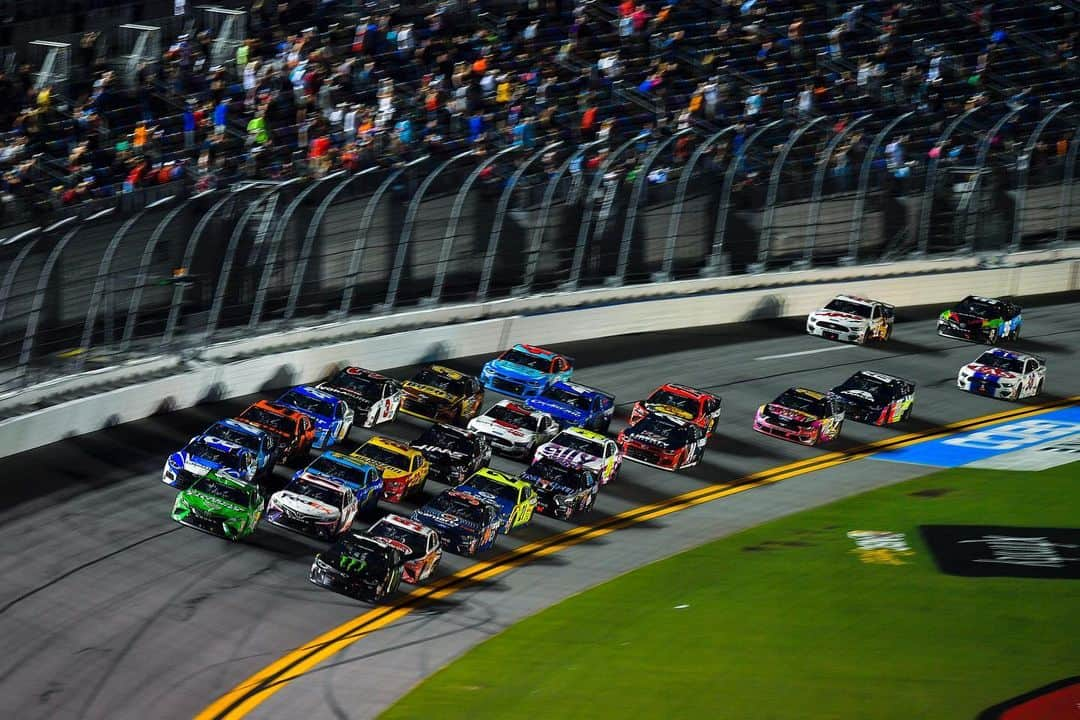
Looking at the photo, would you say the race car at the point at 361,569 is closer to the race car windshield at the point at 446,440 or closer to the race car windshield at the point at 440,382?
the race car windshield at the point at 446,440

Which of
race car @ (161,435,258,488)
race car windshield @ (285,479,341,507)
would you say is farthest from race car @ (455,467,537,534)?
race car @ (161,435,258,488)

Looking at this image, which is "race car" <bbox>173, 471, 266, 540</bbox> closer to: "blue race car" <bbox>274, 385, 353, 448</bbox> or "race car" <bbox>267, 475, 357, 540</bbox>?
"race car" <bbox>267, 475, 357, 540</bbox>

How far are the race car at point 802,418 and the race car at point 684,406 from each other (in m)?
1.07

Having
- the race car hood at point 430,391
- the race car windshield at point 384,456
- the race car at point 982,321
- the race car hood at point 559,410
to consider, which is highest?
the race car windshield at point 384,456

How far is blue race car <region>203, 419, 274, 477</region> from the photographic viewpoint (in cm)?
2795

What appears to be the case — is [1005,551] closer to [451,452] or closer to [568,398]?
[568,398]

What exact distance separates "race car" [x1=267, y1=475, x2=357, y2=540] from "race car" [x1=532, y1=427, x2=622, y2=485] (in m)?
4.21

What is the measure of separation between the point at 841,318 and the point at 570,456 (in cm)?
1248

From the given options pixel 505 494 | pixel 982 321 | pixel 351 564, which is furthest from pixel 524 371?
pixel 982 321

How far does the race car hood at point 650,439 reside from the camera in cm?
3091

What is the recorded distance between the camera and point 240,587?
80.3 feet

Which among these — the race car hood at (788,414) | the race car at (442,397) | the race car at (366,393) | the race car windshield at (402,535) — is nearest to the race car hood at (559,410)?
the race car at (442,397)

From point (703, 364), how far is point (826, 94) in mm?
12670

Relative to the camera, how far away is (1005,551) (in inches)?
1125
